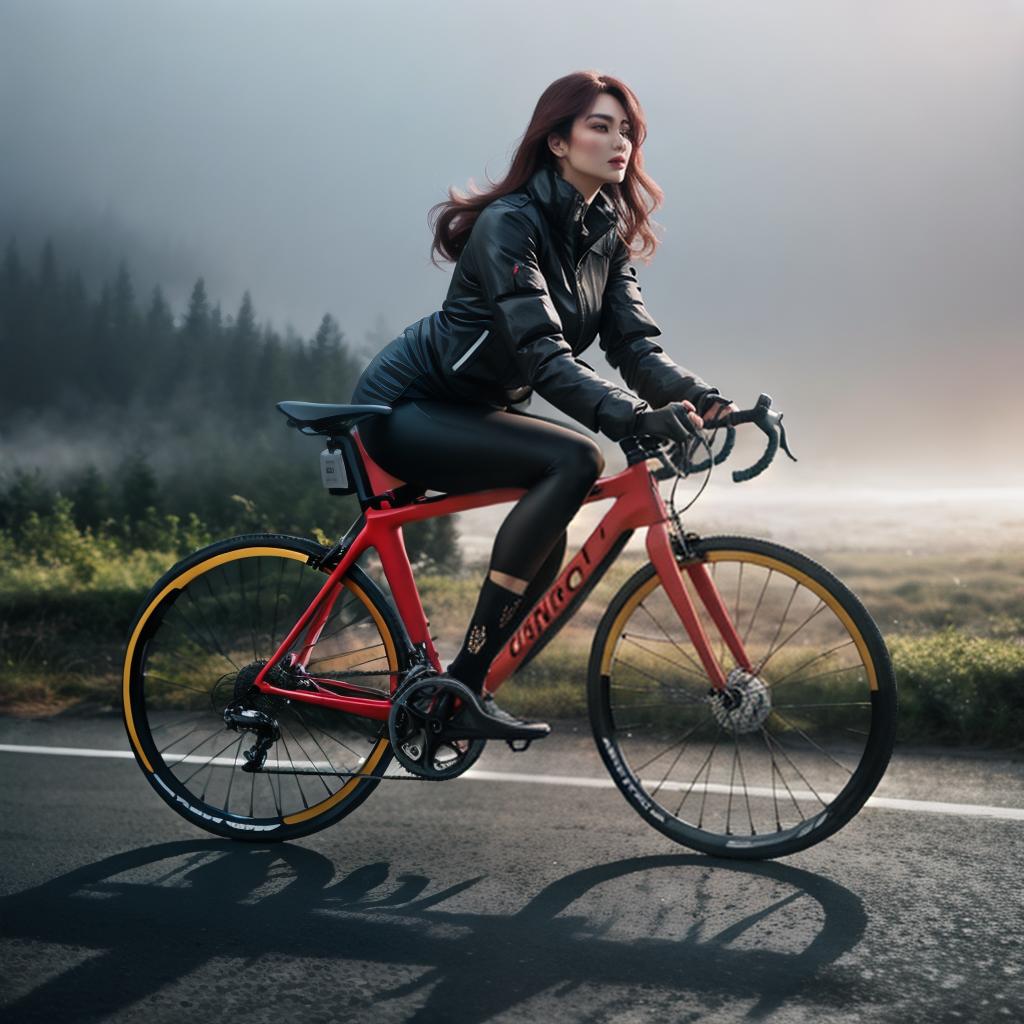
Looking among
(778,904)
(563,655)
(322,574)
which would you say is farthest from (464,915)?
(563,655)

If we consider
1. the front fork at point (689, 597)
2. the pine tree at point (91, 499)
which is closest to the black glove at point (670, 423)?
the front fork at point (689, 597)

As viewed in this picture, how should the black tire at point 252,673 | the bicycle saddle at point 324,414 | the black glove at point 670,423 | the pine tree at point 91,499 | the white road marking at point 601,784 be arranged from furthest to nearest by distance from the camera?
the pine tree at point 91,499 → the white road marking at point 601,784 → the black tire at point 252,673 → the bicycle saddle at point 324,414 → the black glove at point 670,423

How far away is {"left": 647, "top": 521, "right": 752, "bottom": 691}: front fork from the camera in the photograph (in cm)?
382

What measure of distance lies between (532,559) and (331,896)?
1083mm

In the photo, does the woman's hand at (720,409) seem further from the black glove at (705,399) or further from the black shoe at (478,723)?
the black shoe at (478,723)

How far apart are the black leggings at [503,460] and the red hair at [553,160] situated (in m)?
0.55

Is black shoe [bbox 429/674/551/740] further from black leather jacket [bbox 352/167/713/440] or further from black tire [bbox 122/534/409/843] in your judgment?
black leather jacket [bbox 352/167/713/440]

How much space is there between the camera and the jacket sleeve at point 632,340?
4129mm

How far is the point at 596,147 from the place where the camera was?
12.7 feet

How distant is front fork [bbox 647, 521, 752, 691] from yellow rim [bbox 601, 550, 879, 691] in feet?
0.20

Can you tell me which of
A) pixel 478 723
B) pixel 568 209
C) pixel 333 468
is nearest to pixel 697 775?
pixel 478 723

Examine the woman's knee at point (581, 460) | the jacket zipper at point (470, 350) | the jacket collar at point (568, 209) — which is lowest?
the woman's knee at point (581, 460)

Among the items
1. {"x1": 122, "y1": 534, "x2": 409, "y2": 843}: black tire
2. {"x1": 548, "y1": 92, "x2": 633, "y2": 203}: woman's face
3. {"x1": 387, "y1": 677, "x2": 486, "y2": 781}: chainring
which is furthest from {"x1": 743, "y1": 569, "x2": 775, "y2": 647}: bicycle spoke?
{"x1": 548, "y1": 92, "x2": 633, "y2": 203}: woman's face

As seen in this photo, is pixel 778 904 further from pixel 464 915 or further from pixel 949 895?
pixel 464 915
